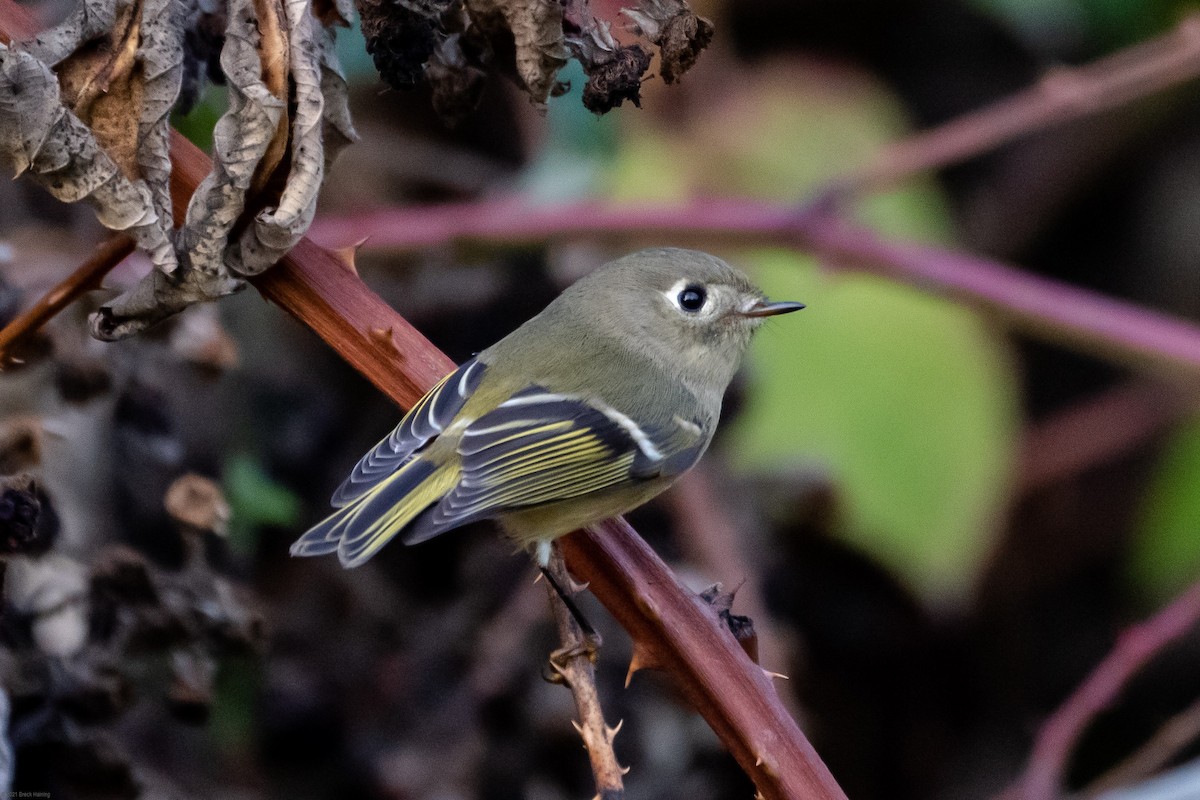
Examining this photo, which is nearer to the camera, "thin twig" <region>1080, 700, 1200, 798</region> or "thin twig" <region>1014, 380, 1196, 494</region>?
"thin twig" <region>1080, 700, 1200, 798</region>

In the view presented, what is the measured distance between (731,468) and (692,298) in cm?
61

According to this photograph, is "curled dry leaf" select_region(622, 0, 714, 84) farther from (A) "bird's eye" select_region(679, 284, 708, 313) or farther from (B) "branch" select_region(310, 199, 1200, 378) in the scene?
(B) "branch" select_region(310, 199, 1200, 378)

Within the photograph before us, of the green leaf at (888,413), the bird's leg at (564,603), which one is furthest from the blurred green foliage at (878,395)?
the bird's leg at (564,603)

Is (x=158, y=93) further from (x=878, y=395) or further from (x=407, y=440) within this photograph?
(x=878, y=395)

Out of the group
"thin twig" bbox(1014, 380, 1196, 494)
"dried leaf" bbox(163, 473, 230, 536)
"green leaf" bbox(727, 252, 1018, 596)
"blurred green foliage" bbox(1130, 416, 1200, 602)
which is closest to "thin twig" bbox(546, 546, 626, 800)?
"dried leaf" bbox(163, 473, 230, 536)

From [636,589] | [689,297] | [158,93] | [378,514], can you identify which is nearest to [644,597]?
[636,589]

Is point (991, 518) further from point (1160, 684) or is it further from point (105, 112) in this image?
point (105, 112)

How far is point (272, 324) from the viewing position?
3.18 meters

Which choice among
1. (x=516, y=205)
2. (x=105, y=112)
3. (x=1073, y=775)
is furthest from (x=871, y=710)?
(x=105, y=112)

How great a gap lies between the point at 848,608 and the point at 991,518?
1.59 feet

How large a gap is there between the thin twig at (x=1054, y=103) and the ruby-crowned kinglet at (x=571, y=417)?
1.52 feet

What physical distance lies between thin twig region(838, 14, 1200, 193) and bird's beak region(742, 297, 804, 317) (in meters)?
0.35

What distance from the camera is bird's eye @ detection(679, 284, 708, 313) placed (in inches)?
103

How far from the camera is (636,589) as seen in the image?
156cm
